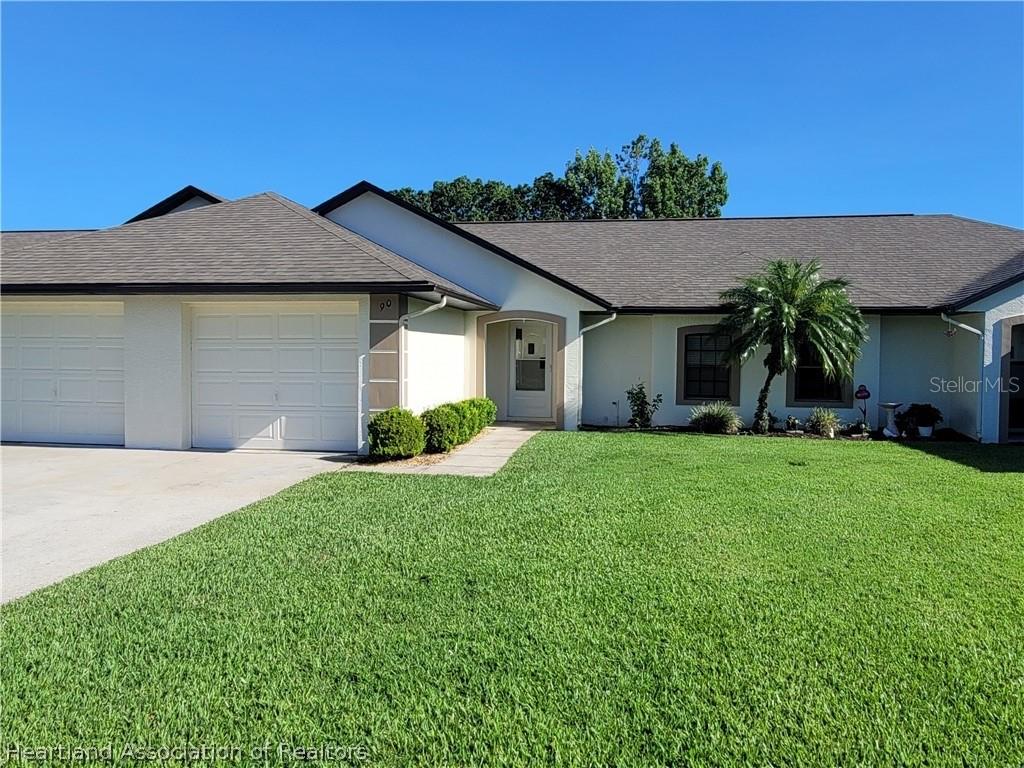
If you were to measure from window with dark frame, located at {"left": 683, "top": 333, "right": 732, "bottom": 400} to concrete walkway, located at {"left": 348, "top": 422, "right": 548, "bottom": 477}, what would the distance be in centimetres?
430

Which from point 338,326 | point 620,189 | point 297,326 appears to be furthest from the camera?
point 620,189

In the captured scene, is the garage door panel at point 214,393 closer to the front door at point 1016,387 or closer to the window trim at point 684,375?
the window trim at point 684,375

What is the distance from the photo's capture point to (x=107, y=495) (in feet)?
26.9

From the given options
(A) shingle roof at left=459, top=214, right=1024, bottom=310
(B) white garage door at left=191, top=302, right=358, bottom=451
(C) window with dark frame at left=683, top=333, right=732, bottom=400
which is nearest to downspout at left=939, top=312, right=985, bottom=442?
(A) shingle roof at left=459, top=214, right=1024, bottom=310

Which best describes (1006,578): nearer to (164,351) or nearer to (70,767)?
(70,767)

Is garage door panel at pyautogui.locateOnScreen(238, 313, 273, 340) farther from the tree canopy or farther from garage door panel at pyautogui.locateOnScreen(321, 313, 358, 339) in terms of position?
the tree canopy

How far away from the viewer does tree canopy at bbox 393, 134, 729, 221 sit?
41594 mm

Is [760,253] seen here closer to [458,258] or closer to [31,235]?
[458,258]

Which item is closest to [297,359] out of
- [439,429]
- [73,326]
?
[439,429]

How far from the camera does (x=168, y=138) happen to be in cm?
2050

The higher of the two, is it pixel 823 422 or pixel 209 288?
pixel 209 288

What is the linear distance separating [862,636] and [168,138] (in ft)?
74.6

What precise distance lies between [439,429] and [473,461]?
978 mm

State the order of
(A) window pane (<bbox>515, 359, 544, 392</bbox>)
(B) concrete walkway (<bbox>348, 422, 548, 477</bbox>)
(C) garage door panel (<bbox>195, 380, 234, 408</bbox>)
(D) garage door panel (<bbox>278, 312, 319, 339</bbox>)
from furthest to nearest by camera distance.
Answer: (A) window pane (<bbox>515, 359, 544, 392</bbox>)
(C) garage door panel (<bbox>195, 380, 234, 408</bbox>)
(D) garage door panel (<bbox>278, 312, 319, 339</bbox>)
(B) concrete walkway (<bbox>348, 422, 548, 477</bbox>)
